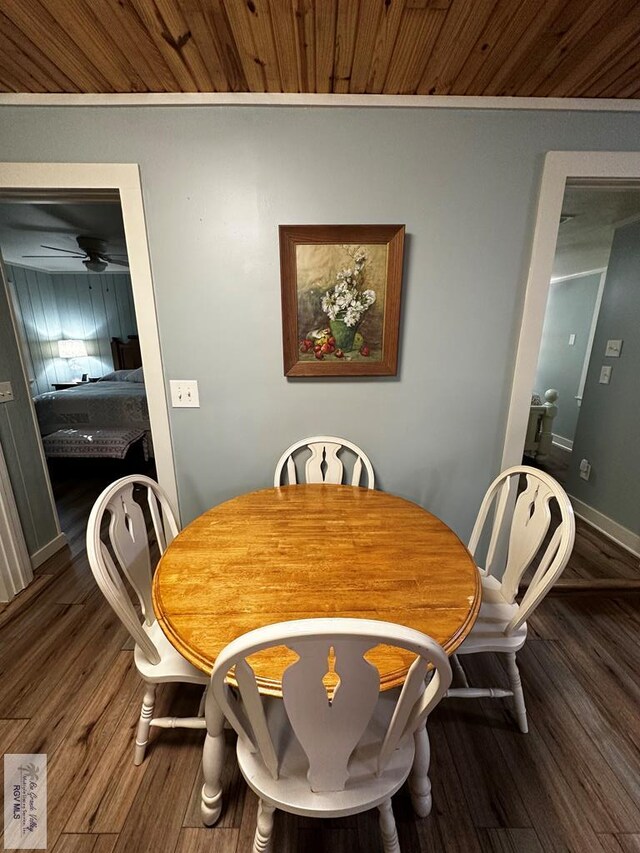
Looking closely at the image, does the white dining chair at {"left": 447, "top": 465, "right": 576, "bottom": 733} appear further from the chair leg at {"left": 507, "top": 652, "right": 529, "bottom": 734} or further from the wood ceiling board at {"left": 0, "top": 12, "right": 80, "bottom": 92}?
the wood ceiling board at {"left": 0, "top": 12, "right": 80, "bottom": 92}

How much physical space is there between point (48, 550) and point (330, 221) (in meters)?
2.53

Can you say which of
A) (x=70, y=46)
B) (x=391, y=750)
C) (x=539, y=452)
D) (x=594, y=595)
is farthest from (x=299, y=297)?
(x=539, y=452)

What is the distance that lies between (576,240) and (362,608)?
3.95 meters

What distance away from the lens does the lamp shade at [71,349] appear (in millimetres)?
5246

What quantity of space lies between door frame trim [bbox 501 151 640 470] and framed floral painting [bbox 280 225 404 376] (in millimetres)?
591

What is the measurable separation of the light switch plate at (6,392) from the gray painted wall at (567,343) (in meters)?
4.83

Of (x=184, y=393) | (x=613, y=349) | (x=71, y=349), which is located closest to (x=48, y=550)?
(x=184, y=393)

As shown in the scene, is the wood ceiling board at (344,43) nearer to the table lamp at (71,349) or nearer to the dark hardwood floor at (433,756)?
the dark hardwood floor at (433,756)

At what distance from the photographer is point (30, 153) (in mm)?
1345

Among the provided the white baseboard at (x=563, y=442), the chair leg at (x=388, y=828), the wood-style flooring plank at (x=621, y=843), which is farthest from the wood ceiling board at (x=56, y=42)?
the white baseboard at (x=563, y=442)

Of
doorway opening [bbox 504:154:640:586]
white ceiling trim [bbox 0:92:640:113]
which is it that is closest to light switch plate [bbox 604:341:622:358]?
doorway opening [bbox 504:154:640:586]

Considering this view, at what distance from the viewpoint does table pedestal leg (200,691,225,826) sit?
0.87 m

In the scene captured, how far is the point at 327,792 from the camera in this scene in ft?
2.28

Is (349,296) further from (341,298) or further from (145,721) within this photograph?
(145,721)
